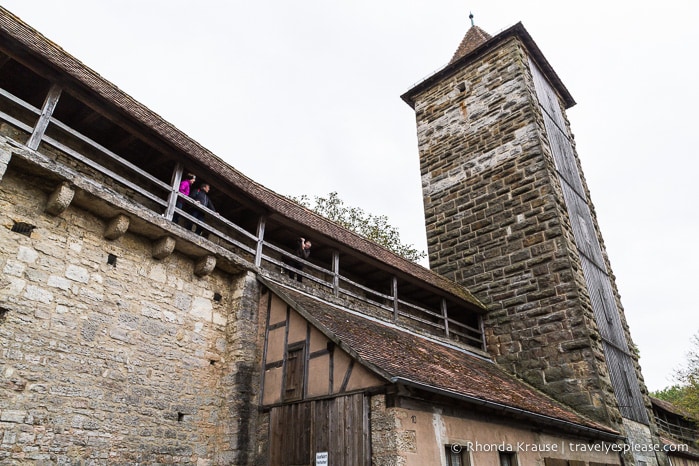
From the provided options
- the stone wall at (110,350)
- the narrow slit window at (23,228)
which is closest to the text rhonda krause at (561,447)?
the stone wall at (110,350)

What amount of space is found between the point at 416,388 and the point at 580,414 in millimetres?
5154

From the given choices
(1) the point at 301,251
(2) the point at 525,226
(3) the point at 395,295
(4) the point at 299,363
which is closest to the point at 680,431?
(2) the point at 525,226

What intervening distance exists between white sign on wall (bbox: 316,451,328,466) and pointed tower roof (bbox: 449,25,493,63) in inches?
482

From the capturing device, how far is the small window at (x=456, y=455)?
5.66 meters

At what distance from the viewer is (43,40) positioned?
239 inches

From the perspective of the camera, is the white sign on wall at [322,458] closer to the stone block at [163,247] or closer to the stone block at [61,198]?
the stone block at [163,247]

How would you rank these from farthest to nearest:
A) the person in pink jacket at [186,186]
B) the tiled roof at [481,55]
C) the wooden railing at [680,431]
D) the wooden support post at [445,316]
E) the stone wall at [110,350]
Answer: the wooden railing at [680,431]
the tiled roof at [481,55]
the wooden support post at [445,316]
the person in pink jacket at [186,186]
the stone wall at [110,350]

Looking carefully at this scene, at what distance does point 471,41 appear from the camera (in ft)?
51.3

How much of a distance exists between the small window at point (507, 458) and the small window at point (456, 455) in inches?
31.9

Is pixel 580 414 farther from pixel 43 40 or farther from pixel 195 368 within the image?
pixel 43 40

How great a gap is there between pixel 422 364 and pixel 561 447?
280 cm

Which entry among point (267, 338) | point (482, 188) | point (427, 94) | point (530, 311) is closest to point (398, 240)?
point (427, 94)

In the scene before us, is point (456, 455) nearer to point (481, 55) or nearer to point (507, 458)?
point (507, 458)

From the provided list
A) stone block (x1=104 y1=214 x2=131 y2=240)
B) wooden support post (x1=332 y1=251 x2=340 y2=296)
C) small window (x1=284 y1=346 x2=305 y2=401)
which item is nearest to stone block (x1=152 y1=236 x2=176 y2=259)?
stone block (x1=104 y1=214 x2=131 y2=240)
